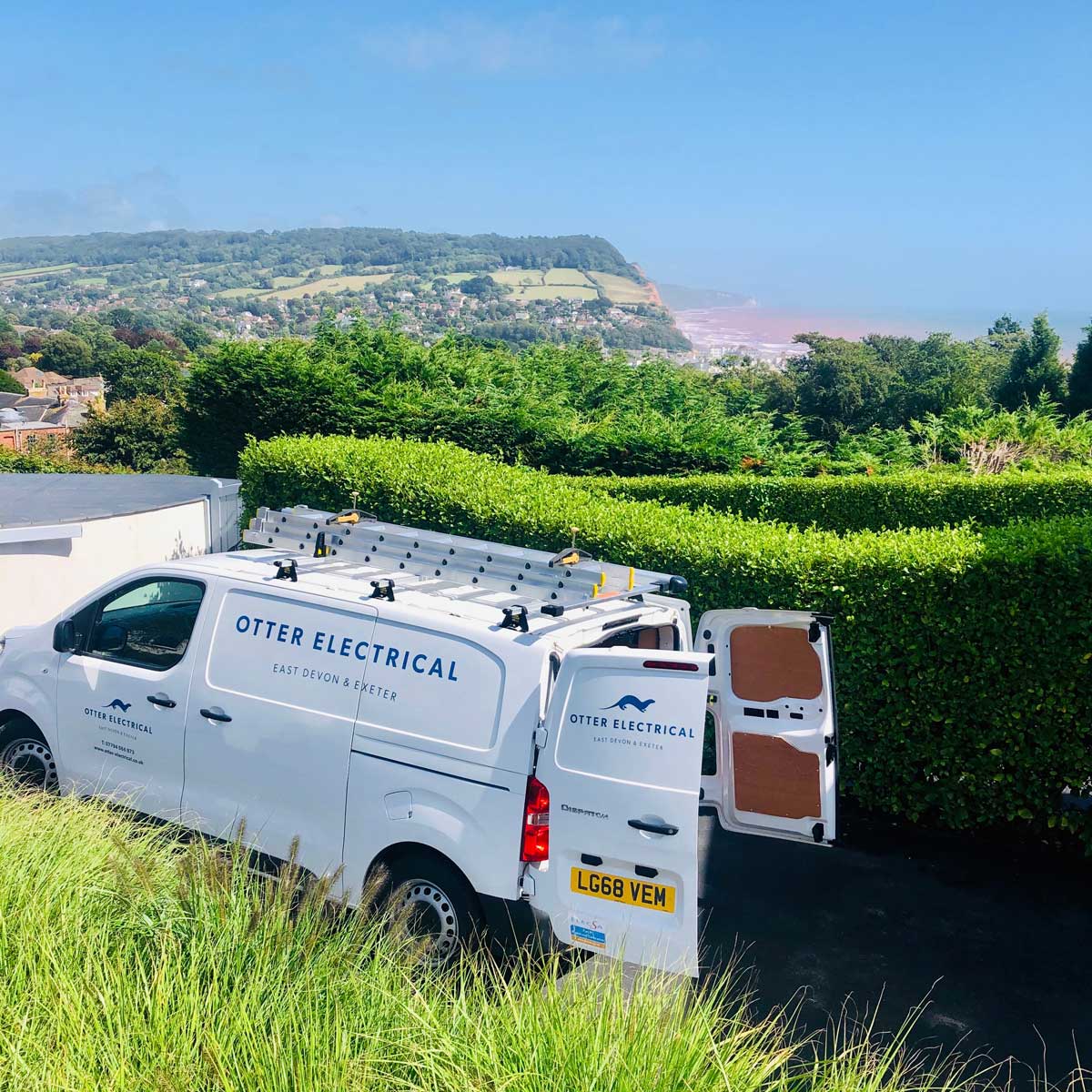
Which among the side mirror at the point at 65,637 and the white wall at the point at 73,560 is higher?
the side mirror at the point at 65,637

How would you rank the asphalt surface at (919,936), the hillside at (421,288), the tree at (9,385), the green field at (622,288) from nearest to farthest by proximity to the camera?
the asphalt surface at (919,936), the tree at (9,385), the hillside at (421,288), the green field at (622,288)

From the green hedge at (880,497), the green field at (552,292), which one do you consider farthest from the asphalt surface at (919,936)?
the green field at (552,292)

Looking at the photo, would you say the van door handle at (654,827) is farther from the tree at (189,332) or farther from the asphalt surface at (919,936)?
the tree at (189,332)

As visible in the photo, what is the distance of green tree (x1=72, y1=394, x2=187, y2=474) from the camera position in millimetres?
44656

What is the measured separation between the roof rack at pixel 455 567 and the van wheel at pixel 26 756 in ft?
6.58

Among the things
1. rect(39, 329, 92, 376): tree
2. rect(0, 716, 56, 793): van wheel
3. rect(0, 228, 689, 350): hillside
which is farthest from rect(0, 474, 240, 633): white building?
rect(39, 329, 92, 376): tree

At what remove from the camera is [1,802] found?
5.85 meters

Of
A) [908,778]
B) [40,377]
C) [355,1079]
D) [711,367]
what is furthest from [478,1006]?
[40,377]

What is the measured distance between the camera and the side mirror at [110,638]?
6875mm

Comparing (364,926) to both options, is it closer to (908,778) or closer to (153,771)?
(153,771)

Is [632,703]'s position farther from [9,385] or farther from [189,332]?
[189,332]

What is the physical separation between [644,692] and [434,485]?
630cm

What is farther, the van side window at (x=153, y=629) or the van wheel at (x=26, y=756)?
the van wheel at (x=26, y=756)

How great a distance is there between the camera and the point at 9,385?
112 meters
